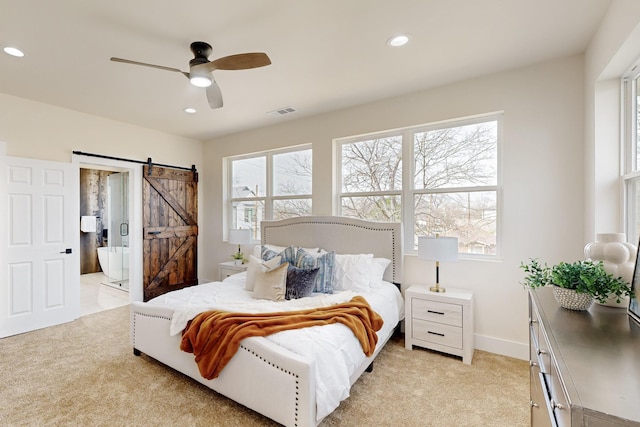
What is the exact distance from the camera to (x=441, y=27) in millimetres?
2186

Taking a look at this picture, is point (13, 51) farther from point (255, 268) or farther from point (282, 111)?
point (255, 268)

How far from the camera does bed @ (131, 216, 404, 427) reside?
1717mm

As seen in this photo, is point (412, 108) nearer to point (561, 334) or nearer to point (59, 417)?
point (561, 334)

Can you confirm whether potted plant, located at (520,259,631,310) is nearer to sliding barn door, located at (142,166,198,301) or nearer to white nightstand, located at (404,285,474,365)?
white nightstand, located at (404,285,474,365)

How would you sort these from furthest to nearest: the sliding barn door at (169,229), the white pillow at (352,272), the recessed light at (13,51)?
the sliding barn door at (169,229), the white pillow at (352,272), the recessed light at (13,51)

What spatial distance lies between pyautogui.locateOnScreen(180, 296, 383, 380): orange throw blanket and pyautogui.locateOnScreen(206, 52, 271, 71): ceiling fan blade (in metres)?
1.83

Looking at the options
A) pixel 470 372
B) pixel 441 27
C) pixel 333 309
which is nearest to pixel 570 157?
pixel 441 27

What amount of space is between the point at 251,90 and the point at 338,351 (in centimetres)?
280

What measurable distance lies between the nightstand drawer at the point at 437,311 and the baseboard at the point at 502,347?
1.63ft

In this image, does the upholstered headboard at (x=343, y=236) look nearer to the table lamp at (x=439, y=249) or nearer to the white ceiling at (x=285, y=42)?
the table lamp at (x=439, y=249)

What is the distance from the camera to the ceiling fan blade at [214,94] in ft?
8.19

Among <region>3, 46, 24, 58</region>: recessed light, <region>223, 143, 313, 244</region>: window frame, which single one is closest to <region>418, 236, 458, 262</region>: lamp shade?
<region>223, 143, 313, 244</region>: window frame

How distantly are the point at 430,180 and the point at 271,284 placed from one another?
214 cm

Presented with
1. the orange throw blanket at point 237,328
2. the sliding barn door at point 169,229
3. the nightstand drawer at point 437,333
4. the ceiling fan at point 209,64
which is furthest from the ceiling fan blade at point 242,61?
the sliding barn door at point 169,229
